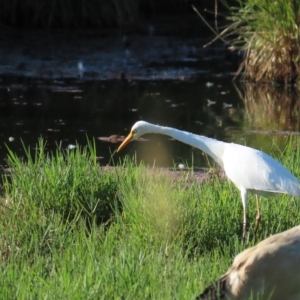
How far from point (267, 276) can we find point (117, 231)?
4.30 ft

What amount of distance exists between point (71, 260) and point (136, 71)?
27.9 ft

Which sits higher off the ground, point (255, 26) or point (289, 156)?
point (255, 26)

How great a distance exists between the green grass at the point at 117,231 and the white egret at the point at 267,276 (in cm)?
20

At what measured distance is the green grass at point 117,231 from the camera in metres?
3.34

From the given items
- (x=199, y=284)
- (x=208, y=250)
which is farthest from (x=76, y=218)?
(x=199, y=284)

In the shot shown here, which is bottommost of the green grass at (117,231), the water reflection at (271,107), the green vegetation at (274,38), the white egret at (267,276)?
the water reflection at (271,107)

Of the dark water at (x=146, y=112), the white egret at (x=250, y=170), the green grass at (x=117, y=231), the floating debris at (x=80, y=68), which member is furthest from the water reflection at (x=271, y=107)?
the white egret at (x=250, y=170)

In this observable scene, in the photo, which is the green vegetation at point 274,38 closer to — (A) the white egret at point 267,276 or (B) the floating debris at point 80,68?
(B) the floating debris at point 80,68

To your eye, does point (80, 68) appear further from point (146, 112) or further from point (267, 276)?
point (267, 276)

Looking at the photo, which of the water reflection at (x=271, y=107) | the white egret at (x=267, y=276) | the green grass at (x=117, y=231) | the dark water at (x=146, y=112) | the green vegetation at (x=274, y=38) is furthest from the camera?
the green vegetation at (x=274, y=38)

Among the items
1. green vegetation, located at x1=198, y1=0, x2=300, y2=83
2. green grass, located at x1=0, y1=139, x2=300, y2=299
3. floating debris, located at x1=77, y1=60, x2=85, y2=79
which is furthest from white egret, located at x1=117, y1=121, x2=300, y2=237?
floating debris, located at x1=77, y1=60, x2=85, y2=79

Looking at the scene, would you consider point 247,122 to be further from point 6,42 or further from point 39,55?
point 6,42

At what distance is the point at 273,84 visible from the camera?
10.8 m

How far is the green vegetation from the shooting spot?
10.3 m
